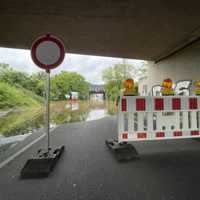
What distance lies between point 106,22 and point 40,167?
4.37m

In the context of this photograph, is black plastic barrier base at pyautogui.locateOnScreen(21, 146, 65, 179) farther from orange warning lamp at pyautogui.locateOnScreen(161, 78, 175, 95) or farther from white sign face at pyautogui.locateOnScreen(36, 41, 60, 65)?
orange warning lamp at pyautogui.locateOnScreen(161, 78, 175, 95)

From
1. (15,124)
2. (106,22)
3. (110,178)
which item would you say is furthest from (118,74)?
(110,178)

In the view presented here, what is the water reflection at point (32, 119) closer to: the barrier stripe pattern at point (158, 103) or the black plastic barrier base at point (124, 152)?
the black plastic barrier base at point (124, 152)

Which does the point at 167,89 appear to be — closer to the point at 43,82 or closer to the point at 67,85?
the point at 43,82

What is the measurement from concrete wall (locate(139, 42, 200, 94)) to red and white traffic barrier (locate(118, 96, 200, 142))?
2971mm

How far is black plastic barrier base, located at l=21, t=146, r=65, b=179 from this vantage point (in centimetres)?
217

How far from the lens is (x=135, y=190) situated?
179 centimetres

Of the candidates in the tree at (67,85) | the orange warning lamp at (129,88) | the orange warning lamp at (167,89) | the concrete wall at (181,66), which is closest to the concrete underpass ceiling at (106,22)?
the concrete wall at (181,66)

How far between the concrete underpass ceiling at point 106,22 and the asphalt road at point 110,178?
3460 millimetres

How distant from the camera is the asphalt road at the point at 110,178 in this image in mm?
1719

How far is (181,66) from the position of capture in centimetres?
631

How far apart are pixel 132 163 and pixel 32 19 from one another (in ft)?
15.9

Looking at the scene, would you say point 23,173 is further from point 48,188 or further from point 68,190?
point 68,190

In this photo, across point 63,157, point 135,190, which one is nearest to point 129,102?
point 135,190
